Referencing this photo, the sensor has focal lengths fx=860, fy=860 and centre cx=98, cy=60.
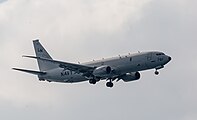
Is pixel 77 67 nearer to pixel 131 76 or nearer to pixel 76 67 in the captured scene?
pixel 76 67

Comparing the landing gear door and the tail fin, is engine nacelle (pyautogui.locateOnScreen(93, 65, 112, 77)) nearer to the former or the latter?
the landing gear door

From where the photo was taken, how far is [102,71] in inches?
5615

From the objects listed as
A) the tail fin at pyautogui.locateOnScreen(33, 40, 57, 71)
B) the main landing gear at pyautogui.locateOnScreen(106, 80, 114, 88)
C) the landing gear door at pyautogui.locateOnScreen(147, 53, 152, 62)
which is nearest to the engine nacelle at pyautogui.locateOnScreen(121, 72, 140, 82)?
the main landing gear at pyautogui.locateOnScreen(106, 80, 114, 88)

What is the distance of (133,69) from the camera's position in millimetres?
138875

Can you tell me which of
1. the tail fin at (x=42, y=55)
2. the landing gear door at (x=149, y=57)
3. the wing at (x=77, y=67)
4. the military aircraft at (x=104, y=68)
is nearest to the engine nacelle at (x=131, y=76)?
the military aircraft at (x=104, y=68)

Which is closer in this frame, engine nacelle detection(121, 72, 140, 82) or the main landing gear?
the main landing gear

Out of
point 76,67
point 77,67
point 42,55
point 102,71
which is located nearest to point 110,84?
point 77,67

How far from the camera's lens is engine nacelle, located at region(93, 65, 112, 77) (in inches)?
5586

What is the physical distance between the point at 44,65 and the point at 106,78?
60.1 ft

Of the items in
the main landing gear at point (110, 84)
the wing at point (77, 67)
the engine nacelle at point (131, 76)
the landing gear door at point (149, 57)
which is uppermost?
the landing gear door at point (149, 57)

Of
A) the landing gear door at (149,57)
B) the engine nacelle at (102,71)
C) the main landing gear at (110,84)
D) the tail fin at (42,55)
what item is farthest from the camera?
the tail fin at (42,55)

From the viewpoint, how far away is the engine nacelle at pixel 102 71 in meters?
142

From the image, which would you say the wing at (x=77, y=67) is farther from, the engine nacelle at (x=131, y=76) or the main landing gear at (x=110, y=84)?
the engine nacelle at (x=131, y=76)

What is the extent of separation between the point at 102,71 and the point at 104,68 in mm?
598
